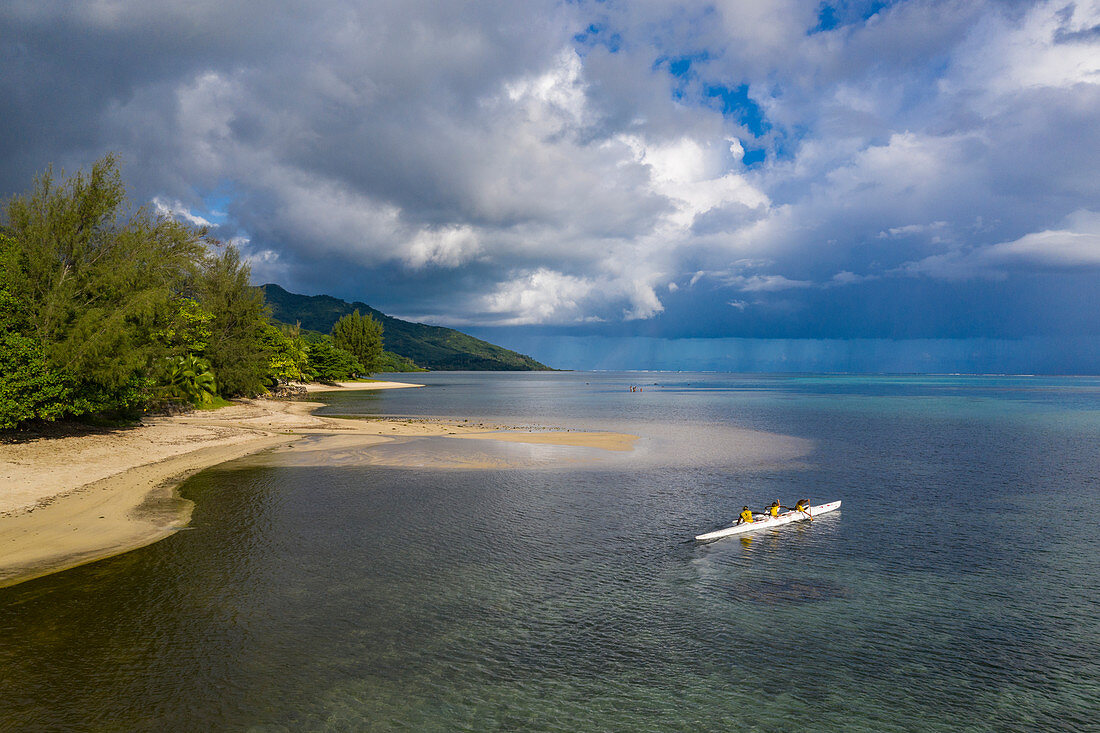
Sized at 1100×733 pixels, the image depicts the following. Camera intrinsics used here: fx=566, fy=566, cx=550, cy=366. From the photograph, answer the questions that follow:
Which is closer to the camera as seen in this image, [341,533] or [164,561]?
[164,561]

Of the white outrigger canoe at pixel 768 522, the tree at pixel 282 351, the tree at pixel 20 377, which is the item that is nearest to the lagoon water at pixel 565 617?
the white outrigger canoe at pixel 768 522

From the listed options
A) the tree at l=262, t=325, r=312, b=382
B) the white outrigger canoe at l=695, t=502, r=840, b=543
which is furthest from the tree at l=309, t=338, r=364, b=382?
the white outrigger canoe at l=695, t=502, r=840, b=543

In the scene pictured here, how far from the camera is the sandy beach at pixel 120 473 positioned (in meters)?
22.6

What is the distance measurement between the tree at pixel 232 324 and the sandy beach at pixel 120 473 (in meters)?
17.9

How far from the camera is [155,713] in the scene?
12172 mm

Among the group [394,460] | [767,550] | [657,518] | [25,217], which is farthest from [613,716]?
[25,217]

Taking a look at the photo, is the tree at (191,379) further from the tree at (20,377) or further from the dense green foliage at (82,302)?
the tree at (20,377)

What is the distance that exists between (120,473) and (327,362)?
146 m

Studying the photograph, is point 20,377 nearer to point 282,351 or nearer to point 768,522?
point 768,522

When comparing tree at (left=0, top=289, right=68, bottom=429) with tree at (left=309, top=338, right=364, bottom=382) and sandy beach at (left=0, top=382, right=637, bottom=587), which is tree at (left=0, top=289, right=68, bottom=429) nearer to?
sandy beach at (left=0, top=382, right=637, bottom=587)

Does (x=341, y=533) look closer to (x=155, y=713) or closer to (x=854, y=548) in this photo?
(x=155, y=713)

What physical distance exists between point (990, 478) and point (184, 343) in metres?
83.5

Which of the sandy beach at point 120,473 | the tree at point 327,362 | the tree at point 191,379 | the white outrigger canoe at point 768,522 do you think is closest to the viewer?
the sandy beach at point 120,473

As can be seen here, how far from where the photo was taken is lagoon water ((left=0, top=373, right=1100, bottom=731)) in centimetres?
1288
